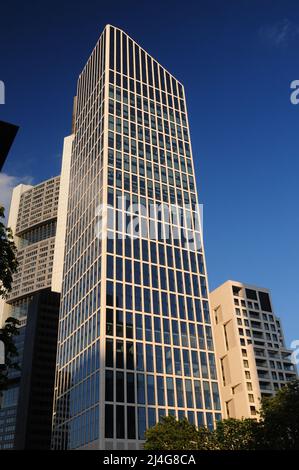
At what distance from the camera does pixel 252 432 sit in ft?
167

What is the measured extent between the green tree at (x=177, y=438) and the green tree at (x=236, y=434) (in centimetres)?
192

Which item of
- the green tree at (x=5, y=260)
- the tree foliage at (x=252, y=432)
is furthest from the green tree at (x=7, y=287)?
the tree foliage at (x=252, y=432)

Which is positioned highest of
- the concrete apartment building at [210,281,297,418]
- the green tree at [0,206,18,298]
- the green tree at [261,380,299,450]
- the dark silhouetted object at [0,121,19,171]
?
the concrete apartment building at [210,281,297,418]

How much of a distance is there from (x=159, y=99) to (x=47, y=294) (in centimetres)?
8750

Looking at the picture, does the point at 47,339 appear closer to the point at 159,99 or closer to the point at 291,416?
the point at 159,99

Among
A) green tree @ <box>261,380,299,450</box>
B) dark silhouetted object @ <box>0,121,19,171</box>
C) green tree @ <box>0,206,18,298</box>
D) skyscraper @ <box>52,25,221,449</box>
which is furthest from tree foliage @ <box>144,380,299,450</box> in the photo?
dark silhouetted object @ <box>0,121,19,171</box>

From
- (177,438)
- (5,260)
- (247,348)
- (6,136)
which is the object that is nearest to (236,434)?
(177,438)

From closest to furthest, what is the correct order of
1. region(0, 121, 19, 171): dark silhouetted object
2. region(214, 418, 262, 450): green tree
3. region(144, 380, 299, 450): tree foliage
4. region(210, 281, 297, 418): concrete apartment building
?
region(0, 121, 19, 171): dark silhouetted object, region(144, 380, 299, 450): tree foliage, region(214, 418, 262, 450): green tree, region(210, 281, 297, 418): concrete apartment building

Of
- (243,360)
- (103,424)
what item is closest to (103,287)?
(103,424)

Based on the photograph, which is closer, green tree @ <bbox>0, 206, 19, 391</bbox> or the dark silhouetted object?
green tree @ <bbox>0, 206, 19, 391</bbox>

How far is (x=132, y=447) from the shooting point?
81.6 meters

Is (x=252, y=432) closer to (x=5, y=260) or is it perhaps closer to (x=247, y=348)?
(x=5, y=260)

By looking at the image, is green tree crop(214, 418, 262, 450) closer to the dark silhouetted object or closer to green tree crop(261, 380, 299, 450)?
green tree crop(261, 380, 299, 450)

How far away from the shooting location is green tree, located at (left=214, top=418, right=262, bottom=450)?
51.2m
